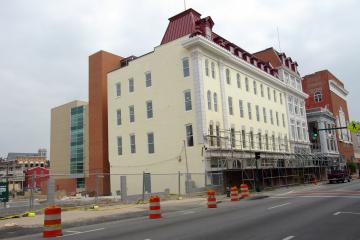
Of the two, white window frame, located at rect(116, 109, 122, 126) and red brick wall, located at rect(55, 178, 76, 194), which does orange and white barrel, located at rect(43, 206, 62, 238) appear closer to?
white window frame, located at rect(116, 109, 122, 126)

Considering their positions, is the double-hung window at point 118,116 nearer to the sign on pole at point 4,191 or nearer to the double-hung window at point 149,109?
the double-hung window at point 149,109

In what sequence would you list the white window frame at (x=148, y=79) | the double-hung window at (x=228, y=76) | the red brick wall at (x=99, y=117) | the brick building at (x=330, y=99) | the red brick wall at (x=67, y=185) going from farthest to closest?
1. the brick building at (x=330, y=99)
2. the red brick wall at (x=67, y=185)
3. the red brick wall at (x=99, y=117)
4. the white window frame at (x=148, y=79)
5. the double-hung window at (x=228, y=76)

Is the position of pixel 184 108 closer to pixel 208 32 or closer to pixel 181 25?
pixel 208 32

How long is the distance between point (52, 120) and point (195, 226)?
7099cm

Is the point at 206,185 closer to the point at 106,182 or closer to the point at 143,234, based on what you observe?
the point at 106,182

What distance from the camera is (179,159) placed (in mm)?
37062

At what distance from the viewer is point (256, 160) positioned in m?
34.4

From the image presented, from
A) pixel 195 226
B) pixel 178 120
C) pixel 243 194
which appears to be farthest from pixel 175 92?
pixel 195 226

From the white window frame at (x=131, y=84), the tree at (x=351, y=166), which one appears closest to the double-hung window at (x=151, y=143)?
the white window frame at (x=131, y=84)

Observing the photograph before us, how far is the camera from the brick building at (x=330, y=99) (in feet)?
259

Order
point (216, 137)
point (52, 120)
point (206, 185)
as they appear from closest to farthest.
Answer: point (206, 185) → point (216, 137) → point (52, 120)

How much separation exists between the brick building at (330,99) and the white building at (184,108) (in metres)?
35.7

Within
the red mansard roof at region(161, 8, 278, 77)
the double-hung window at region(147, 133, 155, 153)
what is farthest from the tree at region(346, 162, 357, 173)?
the double-hung window at region(147, 133, 155, 153)

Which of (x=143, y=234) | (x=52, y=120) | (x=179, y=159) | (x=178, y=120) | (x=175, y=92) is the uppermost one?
(x=52, y=120)
